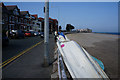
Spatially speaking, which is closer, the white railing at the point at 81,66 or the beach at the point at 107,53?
the white railing at the point at 81,66

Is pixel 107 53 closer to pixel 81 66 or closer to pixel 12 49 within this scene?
pixel 81 66

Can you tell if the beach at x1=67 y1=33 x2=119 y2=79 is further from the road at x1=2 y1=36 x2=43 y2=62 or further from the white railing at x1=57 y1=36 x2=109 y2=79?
the road at x1=2 y1=36 x2=43 y2=62

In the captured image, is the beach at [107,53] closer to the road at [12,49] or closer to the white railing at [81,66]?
the white railing at [81,66]

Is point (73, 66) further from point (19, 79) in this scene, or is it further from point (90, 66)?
point (19, 79)

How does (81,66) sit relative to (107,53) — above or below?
above

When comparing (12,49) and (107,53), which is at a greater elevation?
(12,49)

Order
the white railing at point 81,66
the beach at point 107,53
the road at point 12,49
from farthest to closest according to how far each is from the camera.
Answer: the road at point 12,49 → the beach at point 107,53 → the white railing at point 81,66

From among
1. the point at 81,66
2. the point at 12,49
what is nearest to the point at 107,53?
the point at 81,66

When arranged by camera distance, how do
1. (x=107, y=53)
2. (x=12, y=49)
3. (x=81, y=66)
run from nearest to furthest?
(x=81, y=66) → (x=107, y=53) → (x=12, y=49)

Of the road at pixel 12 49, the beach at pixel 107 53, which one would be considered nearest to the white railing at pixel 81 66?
the beach at pixel 107 53

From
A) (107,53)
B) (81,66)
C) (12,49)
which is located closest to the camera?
(81,66)

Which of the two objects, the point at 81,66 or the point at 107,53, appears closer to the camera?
the point at 81,66

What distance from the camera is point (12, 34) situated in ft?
75.5

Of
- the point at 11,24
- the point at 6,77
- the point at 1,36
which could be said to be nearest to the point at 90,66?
the point at 6,77
